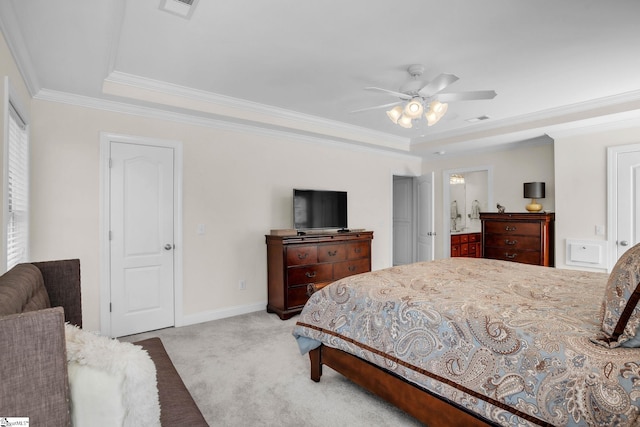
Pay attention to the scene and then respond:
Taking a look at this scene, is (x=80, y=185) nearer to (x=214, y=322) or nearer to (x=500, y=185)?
(x=214, y=322)

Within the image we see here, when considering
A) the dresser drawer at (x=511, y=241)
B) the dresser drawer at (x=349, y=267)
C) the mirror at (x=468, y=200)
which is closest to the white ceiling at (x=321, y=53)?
the dresser drawer at (x=511, y=241)

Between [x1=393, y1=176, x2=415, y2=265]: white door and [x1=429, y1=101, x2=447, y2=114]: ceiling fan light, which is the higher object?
[x1=429, y1=101, x2=447, y2=114]: ceiling fan light

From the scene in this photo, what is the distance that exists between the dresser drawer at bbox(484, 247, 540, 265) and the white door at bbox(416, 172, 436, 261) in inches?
49.5

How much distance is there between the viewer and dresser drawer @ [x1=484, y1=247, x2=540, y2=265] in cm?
435

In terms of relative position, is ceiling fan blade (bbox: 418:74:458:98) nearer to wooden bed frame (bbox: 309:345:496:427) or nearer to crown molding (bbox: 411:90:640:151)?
wooden bed frame (bbox: 309:345:496:427)

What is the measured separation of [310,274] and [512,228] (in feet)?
9.24

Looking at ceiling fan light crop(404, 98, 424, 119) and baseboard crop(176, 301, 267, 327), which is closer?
ceiling fan light crop(404, 98, 424, 119)

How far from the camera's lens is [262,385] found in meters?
2.45

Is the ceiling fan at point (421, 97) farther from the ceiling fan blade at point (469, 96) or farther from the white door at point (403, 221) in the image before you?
the white door at point (403, 221)

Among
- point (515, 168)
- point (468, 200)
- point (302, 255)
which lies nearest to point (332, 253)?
point (302, 255)

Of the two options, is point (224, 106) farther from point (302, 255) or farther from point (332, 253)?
point (332, 253)

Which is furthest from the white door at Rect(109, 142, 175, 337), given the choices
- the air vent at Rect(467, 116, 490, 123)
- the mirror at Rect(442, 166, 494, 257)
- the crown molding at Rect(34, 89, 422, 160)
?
the mirror at Rect(442, 166, 494, 257)

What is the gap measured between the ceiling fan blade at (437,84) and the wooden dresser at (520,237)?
8.88 ft

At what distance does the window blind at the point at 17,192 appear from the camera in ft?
Answer: 8.04
